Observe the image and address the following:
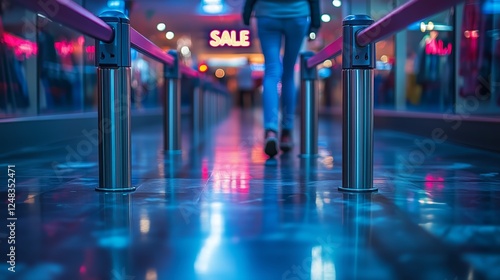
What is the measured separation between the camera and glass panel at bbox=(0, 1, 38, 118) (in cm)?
487

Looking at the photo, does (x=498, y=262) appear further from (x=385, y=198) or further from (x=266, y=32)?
(x=266, y=32)

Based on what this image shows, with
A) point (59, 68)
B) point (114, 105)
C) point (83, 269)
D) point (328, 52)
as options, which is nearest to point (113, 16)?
point (114, 105)

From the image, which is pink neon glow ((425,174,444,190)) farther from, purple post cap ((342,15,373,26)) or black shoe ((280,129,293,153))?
black shoe ((280,129,293,153))

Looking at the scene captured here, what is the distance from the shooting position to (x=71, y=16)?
6.66ft

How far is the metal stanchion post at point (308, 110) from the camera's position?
4.53 metres

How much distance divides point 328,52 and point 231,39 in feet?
17.6

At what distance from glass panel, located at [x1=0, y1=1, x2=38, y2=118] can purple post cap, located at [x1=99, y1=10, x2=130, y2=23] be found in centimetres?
246

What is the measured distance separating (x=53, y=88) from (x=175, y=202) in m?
3.98

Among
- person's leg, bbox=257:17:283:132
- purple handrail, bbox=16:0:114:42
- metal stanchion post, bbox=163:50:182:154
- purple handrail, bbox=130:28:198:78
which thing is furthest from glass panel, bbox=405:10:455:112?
purple handrail, bbox=16:0:114:42

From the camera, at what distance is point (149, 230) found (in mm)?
1855

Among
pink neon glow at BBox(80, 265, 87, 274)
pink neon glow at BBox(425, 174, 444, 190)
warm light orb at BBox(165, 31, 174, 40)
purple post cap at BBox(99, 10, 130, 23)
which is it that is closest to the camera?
pink neon glow at BBox(80, 265, 87, 274)

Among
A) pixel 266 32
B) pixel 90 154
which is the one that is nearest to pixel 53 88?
pixel 90 154

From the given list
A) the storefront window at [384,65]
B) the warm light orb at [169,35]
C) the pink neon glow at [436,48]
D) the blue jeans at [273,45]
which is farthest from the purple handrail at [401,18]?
the warm light orb at [169,35]

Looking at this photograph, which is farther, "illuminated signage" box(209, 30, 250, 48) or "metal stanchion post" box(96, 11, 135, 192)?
"illuminated signage" box(209, 30, 250, 48)
